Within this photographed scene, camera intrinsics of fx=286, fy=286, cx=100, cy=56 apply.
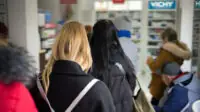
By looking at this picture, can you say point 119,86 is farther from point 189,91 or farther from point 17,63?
point 17,63

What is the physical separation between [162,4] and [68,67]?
7013 mm

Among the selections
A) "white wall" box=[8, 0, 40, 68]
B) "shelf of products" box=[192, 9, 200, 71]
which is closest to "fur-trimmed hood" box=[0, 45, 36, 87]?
"white wall" box=[8, 0, 40, 68]

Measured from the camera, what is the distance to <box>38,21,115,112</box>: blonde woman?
1567mm

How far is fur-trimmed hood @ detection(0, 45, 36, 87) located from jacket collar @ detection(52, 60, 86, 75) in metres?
0.17

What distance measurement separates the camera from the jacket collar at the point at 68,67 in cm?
158

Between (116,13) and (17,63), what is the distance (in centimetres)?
777

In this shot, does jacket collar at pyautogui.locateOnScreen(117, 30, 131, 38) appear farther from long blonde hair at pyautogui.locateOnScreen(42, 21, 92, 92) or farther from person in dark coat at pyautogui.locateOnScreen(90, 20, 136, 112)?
long blonde hair at pyautogui.locateOnScreen(42, 21, 92, 92)

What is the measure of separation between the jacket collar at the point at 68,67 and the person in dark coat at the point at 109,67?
0.59 m

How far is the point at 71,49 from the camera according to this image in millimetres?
1647

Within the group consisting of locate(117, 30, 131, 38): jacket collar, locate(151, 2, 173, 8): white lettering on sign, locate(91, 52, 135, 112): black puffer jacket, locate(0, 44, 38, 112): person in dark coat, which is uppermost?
locate(151, 2, 173, 8): white lettering on sign

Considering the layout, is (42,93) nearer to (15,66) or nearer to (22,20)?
(15,66)

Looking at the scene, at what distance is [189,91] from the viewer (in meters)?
2.52

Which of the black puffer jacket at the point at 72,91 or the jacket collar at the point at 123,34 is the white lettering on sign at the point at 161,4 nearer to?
the jacket collar at the point at 123,34

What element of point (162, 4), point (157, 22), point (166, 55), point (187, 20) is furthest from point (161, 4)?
point (166, 55)
